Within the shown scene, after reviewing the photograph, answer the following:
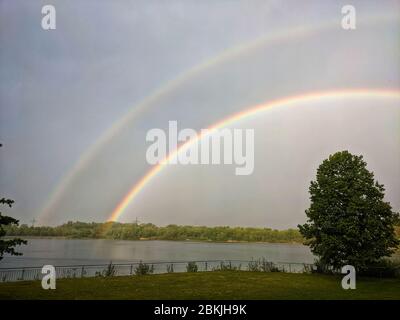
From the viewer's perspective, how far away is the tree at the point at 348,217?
93.8ft

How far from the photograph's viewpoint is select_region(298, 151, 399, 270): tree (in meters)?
28.6

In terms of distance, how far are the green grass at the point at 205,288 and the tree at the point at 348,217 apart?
2.03 meters

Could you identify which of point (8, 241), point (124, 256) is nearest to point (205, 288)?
point (8, 241)

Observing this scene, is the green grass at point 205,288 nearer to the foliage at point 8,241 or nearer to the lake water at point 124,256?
the foliage at point 8,241

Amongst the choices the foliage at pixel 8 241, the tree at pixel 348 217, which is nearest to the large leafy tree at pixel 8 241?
the foliage at pixel 8 241

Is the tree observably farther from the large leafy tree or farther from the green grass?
the large leafy tree

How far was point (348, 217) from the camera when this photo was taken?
2936 cm

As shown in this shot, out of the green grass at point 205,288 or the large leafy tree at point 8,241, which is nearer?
the large leafy tree at point 8,241

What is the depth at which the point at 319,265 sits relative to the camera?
32.8 meters

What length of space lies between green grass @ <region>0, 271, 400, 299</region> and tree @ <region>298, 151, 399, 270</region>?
203 cm
